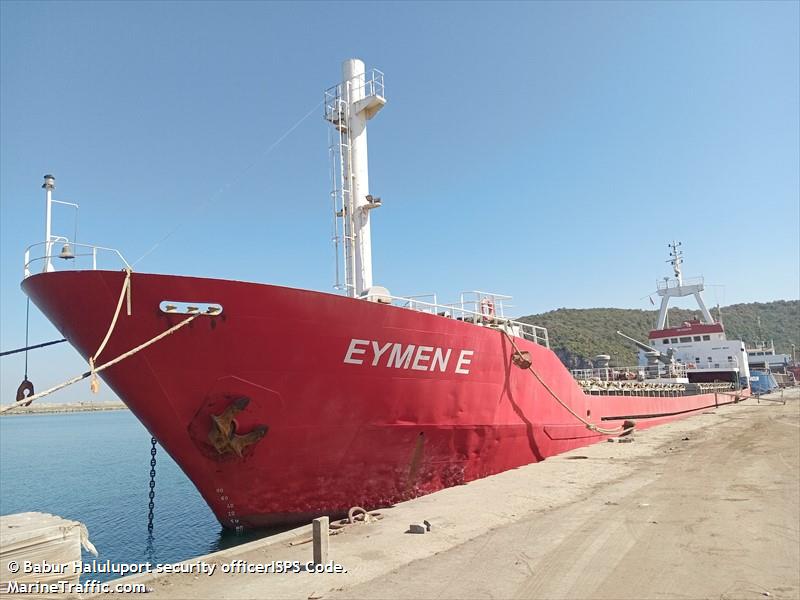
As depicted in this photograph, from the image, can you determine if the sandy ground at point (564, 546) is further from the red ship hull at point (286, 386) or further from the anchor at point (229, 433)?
the anchor at point (229, 433)

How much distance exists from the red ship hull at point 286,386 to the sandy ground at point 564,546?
1.02 m

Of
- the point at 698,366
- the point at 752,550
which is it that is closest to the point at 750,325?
the point at 698,366

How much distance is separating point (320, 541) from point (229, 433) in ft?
7.71

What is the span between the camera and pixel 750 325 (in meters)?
144

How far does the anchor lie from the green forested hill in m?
77.0

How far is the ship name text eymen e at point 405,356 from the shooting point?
7.69m

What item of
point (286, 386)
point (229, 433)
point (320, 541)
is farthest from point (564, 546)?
point (229, 433)

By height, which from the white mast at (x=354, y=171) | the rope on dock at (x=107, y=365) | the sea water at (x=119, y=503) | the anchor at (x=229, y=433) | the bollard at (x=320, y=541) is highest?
the white mast at (x=354, y=171)

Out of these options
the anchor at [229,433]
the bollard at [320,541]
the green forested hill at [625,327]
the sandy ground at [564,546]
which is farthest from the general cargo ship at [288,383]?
the green forested hill at [625,327]

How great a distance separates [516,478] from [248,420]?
5591 mm

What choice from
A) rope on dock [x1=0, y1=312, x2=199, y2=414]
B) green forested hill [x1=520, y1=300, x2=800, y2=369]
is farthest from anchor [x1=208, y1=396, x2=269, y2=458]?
green forested hill [x1=520, y1=300, x2=800, y2=369]

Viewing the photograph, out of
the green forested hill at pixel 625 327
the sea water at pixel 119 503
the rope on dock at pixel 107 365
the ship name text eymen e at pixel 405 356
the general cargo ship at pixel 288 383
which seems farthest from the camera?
the green forested hill at pixel 625 327

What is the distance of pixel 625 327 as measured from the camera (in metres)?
121

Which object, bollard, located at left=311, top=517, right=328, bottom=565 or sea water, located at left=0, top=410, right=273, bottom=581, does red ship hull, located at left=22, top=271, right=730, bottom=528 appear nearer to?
sea water, located at left=0, top=410, right=273, bottom=581
